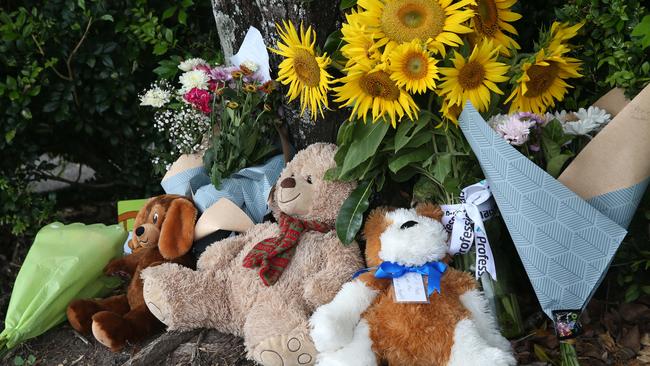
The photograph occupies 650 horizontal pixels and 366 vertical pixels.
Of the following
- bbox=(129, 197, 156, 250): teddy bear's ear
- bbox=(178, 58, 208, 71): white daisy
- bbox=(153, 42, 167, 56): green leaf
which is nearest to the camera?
bbox=(129, 197, 156, 250): teddy bear's ear

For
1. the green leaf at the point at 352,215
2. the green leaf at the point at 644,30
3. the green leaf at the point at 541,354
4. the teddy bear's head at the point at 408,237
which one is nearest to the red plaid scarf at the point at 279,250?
the green leaf at the point at 352,215

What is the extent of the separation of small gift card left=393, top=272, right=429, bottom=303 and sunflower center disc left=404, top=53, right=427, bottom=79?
0.71 meters

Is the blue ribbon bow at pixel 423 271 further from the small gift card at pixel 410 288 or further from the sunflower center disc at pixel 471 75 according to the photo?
the sunflower center disc at pixel 471 75

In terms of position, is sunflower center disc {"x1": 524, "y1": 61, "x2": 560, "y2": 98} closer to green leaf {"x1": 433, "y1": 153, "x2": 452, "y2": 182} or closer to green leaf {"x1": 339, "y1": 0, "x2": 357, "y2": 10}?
green leaf {"x1": 433, "y1": 153, "x2": 452, "y2": 182}

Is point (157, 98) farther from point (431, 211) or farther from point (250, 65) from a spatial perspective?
point (431, 211)

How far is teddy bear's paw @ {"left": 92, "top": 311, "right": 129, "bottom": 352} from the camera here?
8.93 ft

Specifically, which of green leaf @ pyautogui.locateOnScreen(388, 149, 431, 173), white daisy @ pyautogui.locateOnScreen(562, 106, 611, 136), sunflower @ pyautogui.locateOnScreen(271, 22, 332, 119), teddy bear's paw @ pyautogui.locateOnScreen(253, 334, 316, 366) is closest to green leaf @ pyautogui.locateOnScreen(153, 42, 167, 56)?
sunflower @ pyautogui.locateOnScreen(271, 22, 332, 119)

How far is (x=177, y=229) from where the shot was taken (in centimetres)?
297

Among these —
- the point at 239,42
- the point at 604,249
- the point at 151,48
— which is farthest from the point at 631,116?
the point at 151,48

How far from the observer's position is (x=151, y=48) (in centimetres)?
403

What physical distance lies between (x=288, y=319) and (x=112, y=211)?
9.08 feet

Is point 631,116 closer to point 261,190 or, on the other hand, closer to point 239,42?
point 261,190

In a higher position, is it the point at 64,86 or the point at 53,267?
the point at 64,86

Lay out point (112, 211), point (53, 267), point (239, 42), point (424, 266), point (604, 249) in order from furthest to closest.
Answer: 1. point (112, 211)
2. point (239, 42)
3. point (53, 267)
4. point (424, 266)
5. point (604, 249)
